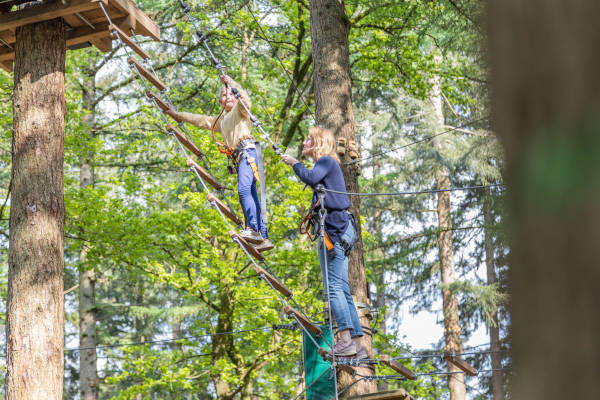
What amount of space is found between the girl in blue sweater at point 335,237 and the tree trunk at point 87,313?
26.7 feet

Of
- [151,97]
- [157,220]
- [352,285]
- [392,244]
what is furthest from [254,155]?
[392,244]

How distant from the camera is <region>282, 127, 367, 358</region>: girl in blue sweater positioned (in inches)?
193

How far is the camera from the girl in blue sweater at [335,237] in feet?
16.0

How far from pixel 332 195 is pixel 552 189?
14.2ft

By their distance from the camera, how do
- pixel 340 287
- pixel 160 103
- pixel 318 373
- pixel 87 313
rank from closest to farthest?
pixel 340 287 → pixel 160 103 → pixel 318 373 → pixel 87 313

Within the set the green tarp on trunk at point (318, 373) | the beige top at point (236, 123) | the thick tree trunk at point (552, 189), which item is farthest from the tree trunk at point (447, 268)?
the thick tree trunk at point (552, 189)

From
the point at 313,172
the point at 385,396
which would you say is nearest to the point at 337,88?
the point at 313,172

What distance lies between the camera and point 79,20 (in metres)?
5.73

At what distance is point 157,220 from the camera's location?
1128 cm

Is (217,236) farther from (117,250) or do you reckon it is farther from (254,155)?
(254,155)

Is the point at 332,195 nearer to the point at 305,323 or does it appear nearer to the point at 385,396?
the point at 305,323

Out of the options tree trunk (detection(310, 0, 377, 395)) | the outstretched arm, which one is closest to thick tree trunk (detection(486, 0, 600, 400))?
the outstretched arm

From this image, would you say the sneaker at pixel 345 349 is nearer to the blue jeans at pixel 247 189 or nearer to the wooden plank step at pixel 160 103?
the blue jeans at pixel 247 189

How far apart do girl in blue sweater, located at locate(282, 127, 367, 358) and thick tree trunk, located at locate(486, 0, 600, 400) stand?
4.16 meters
